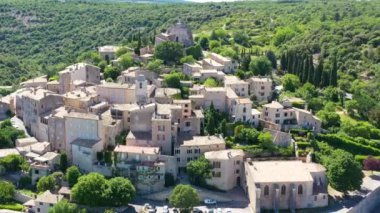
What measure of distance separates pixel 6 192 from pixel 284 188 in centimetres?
2797

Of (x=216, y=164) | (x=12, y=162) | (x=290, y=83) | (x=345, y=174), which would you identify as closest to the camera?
(x=216, y=164)

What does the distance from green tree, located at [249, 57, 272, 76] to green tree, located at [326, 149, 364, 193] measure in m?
28.6

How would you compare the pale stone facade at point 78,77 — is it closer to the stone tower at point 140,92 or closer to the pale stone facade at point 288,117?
the stone tower at point 140,92

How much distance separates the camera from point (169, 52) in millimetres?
89625

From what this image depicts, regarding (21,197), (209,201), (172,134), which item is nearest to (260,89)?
(172,134)

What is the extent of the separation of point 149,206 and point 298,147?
1943 cm

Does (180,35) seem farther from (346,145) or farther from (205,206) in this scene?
(205,206)

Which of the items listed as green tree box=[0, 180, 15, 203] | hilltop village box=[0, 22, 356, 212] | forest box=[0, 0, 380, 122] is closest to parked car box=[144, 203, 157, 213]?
hilltop village box=[0, 22, 356, 212]

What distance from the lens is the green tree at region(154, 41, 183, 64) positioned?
8950 cm

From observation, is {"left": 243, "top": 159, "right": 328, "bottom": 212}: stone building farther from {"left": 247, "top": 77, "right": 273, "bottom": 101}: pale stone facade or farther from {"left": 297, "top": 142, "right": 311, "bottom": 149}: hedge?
{"left": 247, "top": 77, "right": 273, "bottom": 101}: pale stone facade

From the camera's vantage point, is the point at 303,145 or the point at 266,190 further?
the point at 303,145

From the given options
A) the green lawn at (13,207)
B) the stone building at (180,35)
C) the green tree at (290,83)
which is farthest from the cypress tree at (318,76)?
the green lawn at (13,207)

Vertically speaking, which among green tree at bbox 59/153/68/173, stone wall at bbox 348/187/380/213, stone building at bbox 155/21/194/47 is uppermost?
stone building at bbox 155/21/194/47

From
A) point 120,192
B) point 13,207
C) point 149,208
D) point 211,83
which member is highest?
point 211,83
